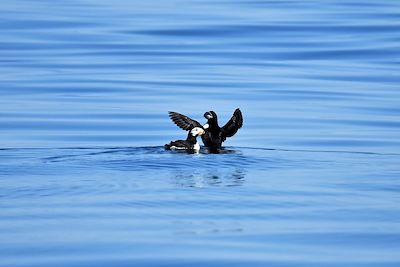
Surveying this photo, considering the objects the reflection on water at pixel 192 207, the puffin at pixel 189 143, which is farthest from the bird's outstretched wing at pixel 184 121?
the reflection on water at pixel 192 207

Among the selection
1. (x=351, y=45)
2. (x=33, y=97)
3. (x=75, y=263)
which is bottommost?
(x=75, y=263)

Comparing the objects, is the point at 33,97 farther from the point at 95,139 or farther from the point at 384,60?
the point at 384,60

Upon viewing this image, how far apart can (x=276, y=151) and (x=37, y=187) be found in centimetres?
470

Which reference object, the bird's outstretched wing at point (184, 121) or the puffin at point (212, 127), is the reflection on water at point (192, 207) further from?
the bird's outstretched wing at point (184, 121)

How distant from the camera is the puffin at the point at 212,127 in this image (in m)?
17.8

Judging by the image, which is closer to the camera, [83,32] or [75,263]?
[75,263]

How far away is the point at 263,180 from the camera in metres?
14.1

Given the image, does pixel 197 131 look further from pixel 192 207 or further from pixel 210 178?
pixel 192 207

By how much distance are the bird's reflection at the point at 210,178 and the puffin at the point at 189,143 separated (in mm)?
1891

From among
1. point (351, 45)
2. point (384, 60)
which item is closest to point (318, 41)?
point (351, 45)

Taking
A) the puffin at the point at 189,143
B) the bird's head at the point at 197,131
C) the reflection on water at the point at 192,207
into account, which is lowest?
the reflection on water at the point at 192,207

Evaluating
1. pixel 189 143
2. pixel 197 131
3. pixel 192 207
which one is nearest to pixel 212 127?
pixel 197 131

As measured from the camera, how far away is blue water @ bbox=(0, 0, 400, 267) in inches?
424

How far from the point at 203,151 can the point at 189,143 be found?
0.23 metres
